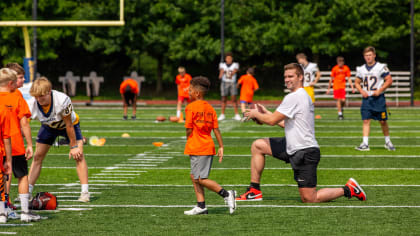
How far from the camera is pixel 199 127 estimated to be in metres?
7.15

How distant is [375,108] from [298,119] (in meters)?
5.91

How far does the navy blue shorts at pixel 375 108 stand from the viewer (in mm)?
13156

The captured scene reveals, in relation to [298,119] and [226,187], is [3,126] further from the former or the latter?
[226,187]

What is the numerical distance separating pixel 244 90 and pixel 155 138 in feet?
23.1

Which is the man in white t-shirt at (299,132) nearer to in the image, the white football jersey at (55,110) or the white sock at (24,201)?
the white football jersey at (55,110)

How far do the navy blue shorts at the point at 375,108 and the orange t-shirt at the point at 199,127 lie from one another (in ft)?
21.9

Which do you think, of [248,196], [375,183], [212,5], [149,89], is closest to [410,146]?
[375,183]

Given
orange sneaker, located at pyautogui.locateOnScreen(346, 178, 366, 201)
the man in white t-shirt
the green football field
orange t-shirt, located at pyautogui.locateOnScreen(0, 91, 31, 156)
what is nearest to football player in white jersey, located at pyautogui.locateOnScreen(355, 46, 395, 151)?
the green football field

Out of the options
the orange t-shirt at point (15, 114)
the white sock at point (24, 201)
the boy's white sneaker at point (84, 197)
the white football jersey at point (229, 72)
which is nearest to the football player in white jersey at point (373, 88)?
the boy's white sneaker at point (84, 197)

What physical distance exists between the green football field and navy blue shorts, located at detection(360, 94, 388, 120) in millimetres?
672

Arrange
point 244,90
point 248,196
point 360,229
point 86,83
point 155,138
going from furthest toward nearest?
point 86,83
point 244,90
point 155,138
point 248,196
point 360,229

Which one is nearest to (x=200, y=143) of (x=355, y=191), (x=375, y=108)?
(x=355, y=191)

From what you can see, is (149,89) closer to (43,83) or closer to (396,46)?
(396,46)

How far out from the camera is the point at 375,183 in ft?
31.3
